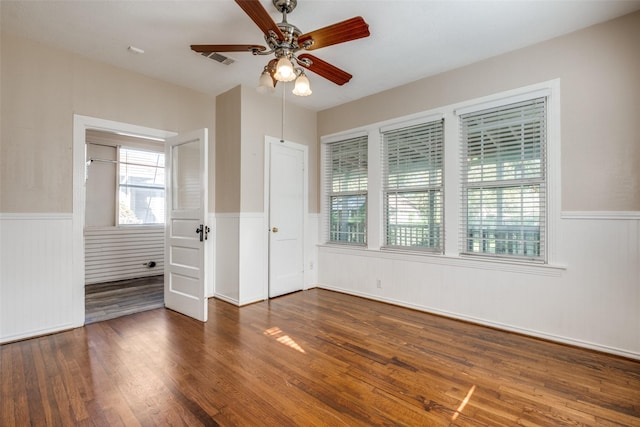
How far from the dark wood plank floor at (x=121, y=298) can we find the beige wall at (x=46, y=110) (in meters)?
1.30

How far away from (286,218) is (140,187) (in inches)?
122

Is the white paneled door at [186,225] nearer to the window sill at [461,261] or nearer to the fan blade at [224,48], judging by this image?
the fan blade at [224,48]

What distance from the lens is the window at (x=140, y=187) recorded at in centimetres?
546

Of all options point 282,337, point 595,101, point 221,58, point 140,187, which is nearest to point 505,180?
point 595,101

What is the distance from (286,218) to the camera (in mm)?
4457

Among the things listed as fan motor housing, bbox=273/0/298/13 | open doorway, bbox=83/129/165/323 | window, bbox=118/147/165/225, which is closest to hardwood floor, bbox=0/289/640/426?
open doorway, bbox=83/129/165/323

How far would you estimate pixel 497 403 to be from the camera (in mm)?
1942

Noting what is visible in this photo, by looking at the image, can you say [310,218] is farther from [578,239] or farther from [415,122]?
[578,239]

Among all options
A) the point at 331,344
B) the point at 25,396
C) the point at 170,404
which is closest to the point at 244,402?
the point at 170,404

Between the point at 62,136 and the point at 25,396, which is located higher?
the point at 62,136

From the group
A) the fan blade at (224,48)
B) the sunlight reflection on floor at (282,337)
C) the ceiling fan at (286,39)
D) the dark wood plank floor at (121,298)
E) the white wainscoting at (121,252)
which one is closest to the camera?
the ceiling fan at (286,39)

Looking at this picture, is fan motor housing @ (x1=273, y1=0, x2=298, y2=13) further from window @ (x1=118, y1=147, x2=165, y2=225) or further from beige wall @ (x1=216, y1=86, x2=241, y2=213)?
window @ (x1=118, y1=147, x2=165, y2=225)

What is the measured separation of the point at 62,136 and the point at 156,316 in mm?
2102

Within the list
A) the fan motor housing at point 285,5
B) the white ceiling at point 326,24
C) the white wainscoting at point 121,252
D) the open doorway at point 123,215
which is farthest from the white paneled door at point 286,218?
the white wainscoting at point 121,252
